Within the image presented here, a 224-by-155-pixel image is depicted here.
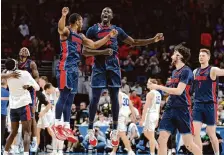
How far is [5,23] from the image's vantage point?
2630 cm

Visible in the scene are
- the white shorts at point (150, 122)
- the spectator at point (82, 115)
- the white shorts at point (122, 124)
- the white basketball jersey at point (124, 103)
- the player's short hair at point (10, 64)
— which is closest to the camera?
the player's short hair at point (10, 64)

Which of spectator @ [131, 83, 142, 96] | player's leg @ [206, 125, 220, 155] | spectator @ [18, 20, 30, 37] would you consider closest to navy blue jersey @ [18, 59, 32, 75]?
player's leg @ [206, 125, 220, 155]

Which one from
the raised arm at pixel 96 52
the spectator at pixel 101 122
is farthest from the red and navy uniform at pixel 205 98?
the spectator at pixel 101 122

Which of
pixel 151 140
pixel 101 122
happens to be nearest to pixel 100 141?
pixel 101 122

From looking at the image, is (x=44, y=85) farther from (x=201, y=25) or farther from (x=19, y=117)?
(x=201, y=25)

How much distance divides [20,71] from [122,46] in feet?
42.2

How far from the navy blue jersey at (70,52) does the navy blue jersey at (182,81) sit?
6.02 ft

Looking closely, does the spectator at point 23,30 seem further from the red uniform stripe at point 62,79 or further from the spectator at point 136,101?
the red uniform stripe at point 62,79

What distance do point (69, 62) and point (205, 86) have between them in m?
3.13

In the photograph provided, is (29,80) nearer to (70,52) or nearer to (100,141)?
(70,52)

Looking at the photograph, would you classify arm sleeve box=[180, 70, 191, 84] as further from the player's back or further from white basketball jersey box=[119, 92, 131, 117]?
white basketball jersey box=[119, 92, 131, 117]

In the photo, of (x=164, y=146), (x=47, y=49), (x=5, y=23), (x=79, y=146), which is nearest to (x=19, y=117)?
(x=164, y=146)

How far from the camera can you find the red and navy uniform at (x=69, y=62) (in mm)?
10884

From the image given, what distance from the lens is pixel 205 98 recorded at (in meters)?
12.6
